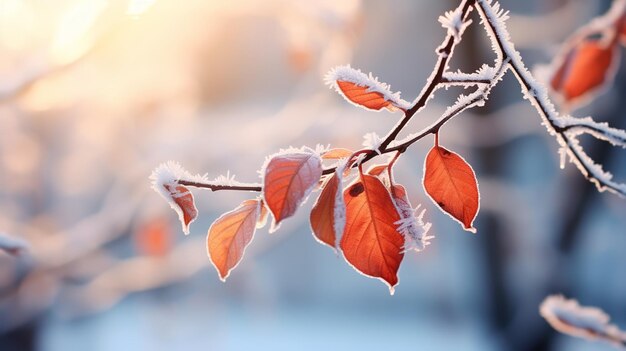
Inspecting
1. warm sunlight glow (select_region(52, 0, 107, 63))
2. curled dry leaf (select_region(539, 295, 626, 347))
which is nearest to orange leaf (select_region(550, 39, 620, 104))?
curled dry leaf (select_region(539, 295, 626, 347))

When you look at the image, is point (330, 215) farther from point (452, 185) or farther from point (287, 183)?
point (452, 185)

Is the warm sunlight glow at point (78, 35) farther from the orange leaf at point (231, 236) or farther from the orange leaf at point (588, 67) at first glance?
the orange leaf at point (588, 67)

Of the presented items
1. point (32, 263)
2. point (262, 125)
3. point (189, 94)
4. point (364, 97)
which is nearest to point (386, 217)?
point (364, 97)

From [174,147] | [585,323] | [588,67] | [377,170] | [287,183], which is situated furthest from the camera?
[174,147]

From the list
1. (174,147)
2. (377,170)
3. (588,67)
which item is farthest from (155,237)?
(377,170)

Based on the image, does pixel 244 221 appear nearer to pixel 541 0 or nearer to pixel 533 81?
pixel 533 81
